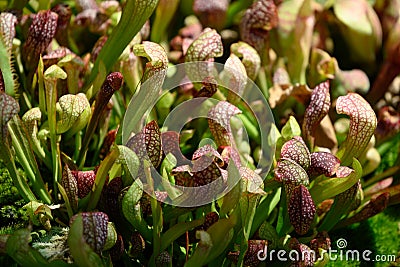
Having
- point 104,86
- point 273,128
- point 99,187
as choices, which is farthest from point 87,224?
point 273,128

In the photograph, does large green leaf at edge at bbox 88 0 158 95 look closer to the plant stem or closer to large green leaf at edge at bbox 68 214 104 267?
the plant stem

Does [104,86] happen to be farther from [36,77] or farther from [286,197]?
[286,197]

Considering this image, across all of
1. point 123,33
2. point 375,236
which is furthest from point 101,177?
point 375,236

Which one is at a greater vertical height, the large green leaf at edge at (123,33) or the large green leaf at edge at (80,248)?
the large green leaf at edge at (123,33)

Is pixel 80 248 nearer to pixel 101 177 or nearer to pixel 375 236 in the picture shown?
pixel 101 177

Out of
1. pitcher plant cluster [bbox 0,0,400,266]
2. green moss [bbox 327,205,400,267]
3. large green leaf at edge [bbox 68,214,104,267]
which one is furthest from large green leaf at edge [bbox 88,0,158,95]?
green moss [bbox 327,205,400,267]

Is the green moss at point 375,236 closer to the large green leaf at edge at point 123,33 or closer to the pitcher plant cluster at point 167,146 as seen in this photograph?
the pitcher plant cluster at point 167,146

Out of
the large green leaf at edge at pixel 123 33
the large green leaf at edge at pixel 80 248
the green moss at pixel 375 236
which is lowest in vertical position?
the green moss at pixel 375 236

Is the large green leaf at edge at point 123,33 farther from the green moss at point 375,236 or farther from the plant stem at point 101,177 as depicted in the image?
the green moss at point 375,236

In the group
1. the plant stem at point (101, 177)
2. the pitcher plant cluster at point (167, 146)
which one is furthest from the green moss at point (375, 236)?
the plant stem at point (101, 177)

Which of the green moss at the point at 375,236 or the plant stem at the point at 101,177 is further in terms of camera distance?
the green moss at the point at 375,236

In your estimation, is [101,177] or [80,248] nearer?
[80,248]
